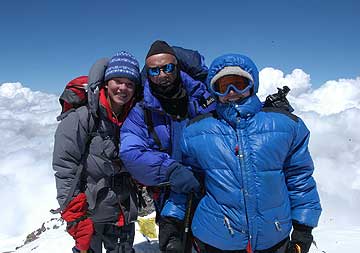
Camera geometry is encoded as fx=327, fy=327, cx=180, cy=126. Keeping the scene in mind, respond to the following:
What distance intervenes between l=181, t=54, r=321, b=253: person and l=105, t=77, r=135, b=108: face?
1.14m

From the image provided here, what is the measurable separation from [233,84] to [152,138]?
125cm

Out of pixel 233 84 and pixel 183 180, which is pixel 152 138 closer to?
pixel 183 180

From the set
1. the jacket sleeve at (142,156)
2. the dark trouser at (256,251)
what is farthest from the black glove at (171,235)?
the jacket sleeve at (142,156)

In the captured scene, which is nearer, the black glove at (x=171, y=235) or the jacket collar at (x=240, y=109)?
the jacket collar at (x=240, y=109)

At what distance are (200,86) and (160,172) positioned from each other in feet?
4.34

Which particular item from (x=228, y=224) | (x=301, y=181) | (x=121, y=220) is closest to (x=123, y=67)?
(x=121, y=220)

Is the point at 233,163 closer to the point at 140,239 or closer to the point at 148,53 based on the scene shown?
the point at 148,53

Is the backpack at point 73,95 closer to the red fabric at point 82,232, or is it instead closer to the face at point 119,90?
the face at point 119,90

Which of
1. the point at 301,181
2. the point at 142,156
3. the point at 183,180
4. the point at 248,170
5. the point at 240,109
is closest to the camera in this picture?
the point at 248,170

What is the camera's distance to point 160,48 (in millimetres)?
4281

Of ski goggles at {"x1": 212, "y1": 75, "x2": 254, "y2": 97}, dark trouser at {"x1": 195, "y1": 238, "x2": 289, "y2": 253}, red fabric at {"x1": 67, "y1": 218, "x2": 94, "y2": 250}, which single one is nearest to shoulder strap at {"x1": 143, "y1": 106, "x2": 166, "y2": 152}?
ski goggles at {"x1": 212, "y1": 75, "x2": 254, "y2": 97}

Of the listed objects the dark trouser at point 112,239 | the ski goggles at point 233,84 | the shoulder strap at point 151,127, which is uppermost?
the ski goggles at point 233,84

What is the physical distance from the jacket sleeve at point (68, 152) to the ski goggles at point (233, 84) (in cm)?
184

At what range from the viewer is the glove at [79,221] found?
4234mm
